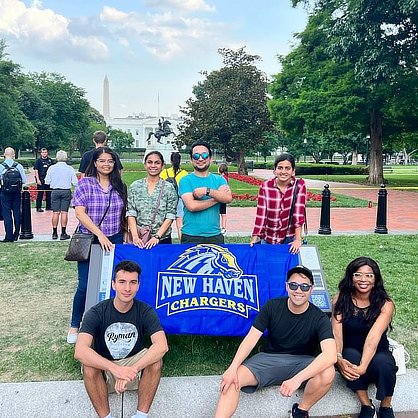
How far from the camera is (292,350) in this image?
3309 mm

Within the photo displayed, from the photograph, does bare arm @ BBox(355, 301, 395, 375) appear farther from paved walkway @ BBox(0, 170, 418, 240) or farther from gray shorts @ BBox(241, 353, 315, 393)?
paved walkway @ BBox(0, 170, 418, 240)

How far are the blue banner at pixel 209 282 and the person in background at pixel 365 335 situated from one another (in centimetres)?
67

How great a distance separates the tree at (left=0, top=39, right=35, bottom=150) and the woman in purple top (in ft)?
122

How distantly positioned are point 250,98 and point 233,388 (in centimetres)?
3565

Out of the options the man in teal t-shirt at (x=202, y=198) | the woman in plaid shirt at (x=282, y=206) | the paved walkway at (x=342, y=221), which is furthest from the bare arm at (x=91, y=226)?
the paved walkway at (x=342, y=221)

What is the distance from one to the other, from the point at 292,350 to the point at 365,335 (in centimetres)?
57

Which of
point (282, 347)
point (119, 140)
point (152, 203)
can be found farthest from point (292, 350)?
point (119, 140)

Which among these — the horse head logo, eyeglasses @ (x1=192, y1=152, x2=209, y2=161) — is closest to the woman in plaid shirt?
the horse head logo

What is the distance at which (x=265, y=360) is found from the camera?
3285 millimetres

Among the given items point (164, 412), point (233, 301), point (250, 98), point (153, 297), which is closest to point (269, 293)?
point (233, 301)

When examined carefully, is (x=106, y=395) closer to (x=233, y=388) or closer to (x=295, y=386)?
(x=233, y=388)

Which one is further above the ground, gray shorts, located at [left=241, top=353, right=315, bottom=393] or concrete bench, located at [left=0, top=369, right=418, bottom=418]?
→ gray shorts, located at [left=241, top=353, right=315, bottom=393]

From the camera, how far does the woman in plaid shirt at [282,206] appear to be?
13.4ft

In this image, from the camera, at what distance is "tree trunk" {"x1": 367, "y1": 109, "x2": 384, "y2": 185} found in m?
24.6
